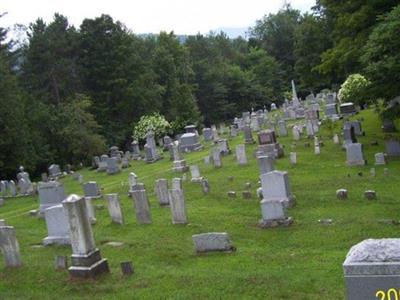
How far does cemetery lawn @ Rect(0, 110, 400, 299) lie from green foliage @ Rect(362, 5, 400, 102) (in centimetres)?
297

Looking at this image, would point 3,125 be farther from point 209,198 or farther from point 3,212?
point 209,198

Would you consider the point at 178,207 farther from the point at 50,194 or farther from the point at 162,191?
the point at 50,194

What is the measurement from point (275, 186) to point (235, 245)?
299 centimetres

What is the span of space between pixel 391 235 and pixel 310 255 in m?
2.11

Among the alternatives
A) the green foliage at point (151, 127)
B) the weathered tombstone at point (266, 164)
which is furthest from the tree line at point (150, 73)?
the weathered tombstone at point (266, 164)

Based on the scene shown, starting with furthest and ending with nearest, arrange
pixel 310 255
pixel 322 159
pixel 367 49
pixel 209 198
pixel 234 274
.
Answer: pixel 322 159 < pixel 367 49 < pixel 209 198 < pixel 310 255 < pixel 234 274

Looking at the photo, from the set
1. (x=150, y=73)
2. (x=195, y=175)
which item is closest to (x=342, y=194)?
(x=195, y=175)

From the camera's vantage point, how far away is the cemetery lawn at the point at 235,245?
9938 mm

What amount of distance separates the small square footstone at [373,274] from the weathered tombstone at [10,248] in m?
9.38

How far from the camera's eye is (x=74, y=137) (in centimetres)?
4366

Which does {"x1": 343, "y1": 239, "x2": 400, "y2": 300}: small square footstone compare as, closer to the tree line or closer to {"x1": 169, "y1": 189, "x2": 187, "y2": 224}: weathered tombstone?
{"x1": 169, "y1": 189, "x2": 187, "y2": 224}: weathered tombstone

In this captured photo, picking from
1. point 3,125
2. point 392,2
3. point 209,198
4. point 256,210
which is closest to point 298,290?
point 256,210

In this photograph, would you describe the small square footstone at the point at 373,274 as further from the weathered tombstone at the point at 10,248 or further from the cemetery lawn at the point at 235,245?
the weathered tombstone at the point at 10,248

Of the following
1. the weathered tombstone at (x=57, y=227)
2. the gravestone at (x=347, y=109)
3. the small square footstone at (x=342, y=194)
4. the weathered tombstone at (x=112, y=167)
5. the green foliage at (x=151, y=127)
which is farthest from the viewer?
the green foliage at (x=151, y=127)
